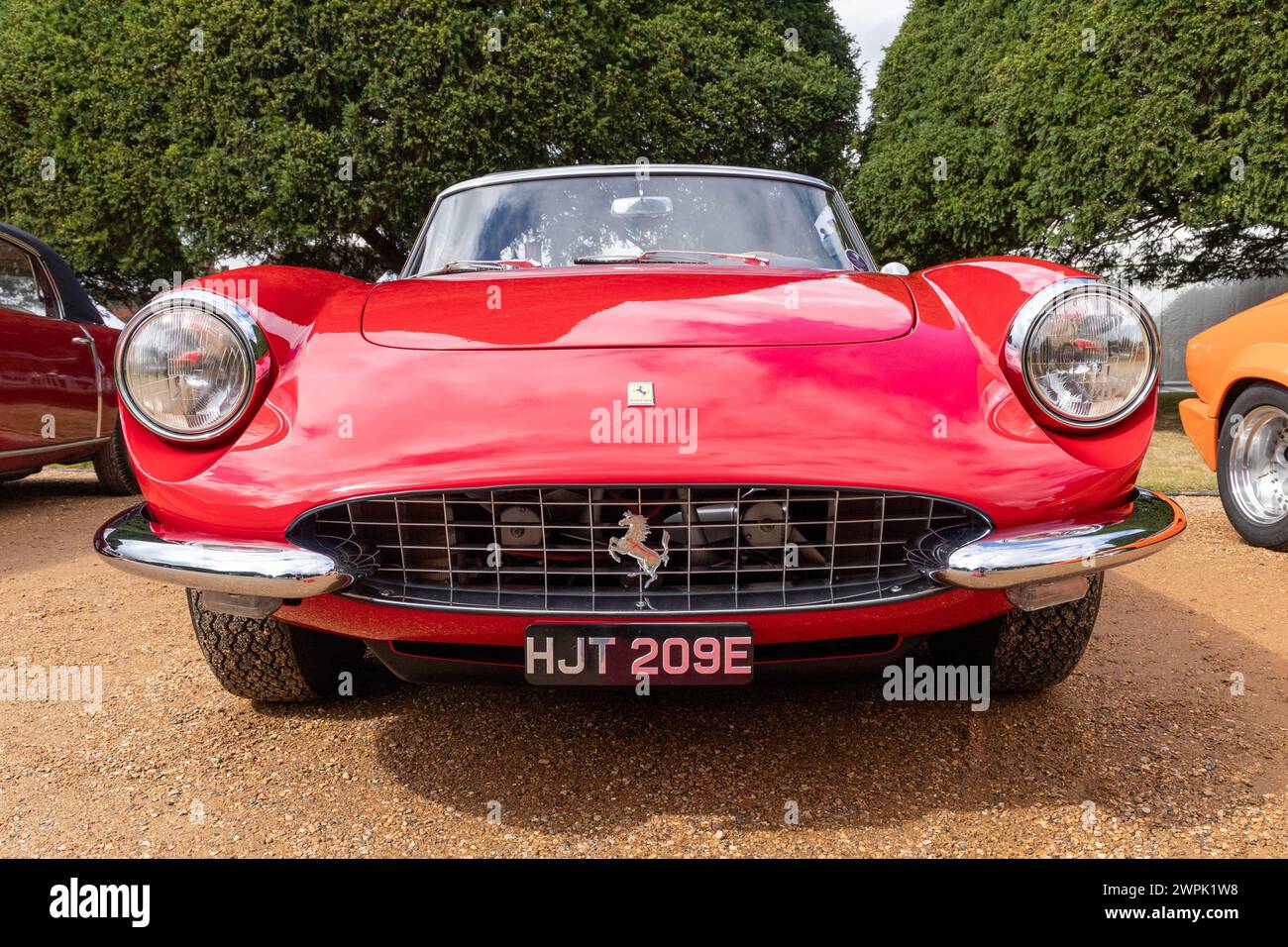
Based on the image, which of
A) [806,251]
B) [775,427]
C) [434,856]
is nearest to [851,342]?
[775,427]

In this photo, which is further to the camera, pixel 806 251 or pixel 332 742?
pixel 806 251

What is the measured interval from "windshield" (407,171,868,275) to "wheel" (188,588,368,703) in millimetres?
1110

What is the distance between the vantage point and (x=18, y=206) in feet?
37.2

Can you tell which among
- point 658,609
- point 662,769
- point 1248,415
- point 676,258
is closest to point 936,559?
point 658,609

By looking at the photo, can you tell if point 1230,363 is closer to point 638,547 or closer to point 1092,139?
Result: point 638,547

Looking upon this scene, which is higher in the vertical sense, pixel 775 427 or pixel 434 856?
pixel 775 427

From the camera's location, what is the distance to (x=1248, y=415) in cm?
378

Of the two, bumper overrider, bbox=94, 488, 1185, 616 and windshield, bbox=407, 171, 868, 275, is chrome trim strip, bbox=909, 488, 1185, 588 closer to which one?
bumper overrider, bbox=94, 488, 1185, 616

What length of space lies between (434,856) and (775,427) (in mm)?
977

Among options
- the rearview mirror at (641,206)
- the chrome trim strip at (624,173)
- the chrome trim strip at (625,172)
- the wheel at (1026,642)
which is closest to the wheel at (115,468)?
the chrome trim strip at (624,173)

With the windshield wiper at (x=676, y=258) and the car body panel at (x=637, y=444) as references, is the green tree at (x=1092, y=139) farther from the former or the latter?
the car body panel at (x=637, y=444)

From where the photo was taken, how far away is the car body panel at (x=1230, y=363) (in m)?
3.62

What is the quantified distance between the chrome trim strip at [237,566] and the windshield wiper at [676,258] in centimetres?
117
